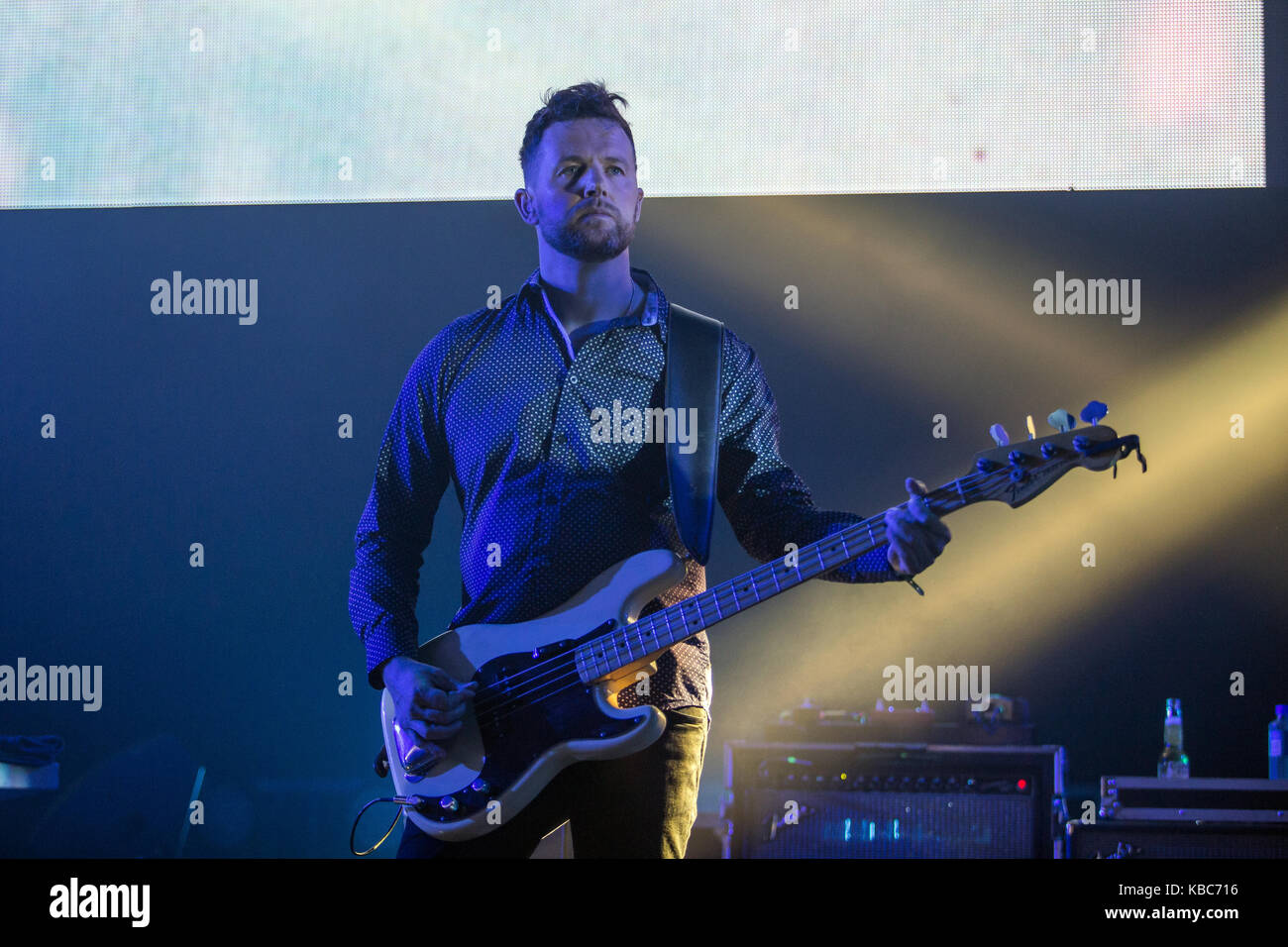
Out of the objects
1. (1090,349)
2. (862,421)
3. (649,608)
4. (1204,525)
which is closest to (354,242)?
(862,421)

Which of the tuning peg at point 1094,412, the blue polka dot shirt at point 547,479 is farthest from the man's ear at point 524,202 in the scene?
the tuning peg at point 1094,412

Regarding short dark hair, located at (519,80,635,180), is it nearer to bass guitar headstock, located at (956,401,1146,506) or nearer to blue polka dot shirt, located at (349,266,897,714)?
blue polka dot shirt, located at (349,266,897,714)

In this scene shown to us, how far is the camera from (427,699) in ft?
7.27

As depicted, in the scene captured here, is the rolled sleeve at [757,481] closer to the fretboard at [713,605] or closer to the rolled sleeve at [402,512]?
the fretboard at [713,605]

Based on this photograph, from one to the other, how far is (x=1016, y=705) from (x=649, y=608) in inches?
56.7

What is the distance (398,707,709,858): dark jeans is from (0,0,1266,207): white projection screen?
161 cm

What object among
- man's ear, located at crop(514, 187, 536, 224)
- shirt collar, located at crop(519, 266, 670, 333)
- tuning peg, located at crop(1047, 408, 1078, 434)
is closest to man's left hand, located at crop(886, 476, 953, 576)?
tuning peg, located at crop(1047, 408, 1078, 434)

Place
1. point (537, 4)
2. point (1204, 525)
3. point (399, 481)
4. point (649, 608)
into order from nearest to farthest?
point (649, 608), point (399, 481), point (537, 4), point (1204, 525)

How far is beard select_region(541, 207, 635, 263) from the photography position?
2.51m

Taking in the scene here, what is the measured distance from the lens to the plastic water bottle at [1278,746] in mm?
3125

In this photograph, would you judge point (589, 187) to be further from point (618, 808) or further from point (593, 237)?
point (618, 808)

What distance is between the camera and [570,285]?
8.41 feet

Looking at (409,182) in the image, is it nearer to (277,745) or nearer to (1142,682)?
(277,745)

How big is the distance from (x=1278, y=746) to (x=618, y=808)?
2010 millimetres
